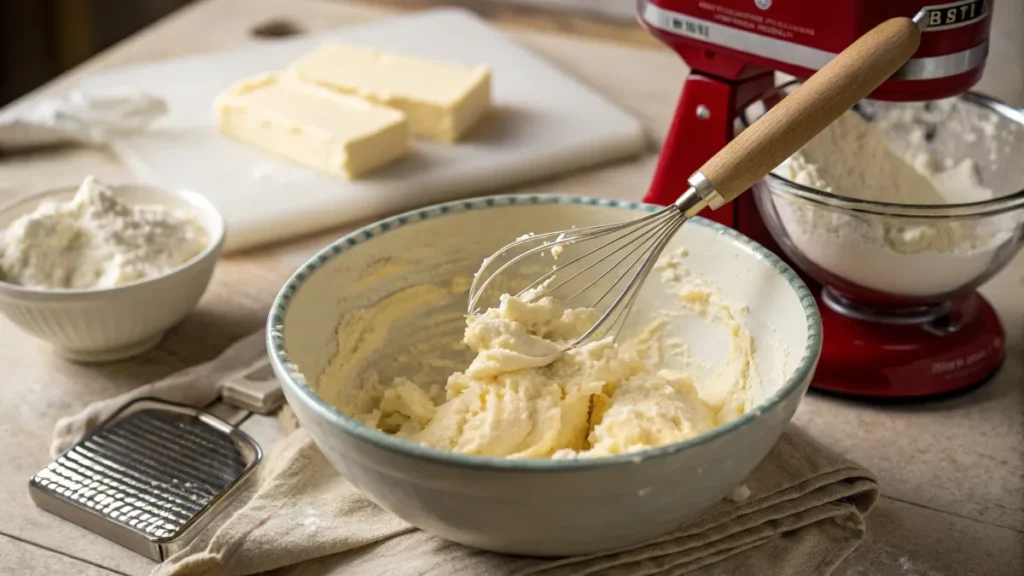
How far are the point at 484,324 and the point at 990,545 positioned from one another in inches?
17.8

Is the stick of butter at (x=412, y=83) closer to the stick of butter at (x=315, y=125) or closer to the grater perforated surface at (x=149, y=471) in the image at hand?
the stick of butter at (x=315, y=125)

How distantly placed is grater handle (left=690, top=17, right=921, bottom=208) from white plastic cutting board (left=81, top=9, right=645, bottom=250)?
0.67m

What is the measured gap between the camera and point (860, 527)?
0.83 metres

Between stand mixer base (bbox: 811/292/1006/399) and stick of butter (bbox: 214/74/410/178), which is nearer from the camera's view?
stand mixer base (bbox: 811/292/1006/399)

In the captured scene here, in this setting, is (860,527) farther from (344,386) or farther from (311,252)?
(311,252)

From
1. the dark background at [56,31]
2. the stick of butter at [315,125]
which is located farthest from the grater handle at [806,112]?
the dark background at [56,31]

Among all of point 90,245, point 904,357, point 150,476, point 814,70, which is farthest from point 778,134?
point 90,245

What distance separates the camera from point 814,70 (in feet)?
3.14

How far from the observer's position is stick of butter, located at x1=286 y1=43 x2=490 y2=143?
1.50m

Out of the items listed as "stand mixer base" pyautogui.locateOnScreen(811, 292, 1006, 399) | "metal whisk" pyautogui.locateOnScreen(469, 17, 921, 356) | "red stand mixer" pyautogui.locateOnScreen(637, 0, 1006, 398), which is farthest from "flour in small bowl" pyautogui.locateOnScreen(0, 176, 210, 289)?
"stand mixer base" pyautogui.locateOnScreen(811, 292, 1006, 399)

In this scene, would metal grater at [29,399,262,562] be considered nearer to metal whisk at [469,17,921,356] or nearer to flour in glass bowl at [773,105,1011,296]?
metal whisk at [469,17,921,356]

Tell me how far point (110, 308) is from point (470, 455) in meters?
0.53

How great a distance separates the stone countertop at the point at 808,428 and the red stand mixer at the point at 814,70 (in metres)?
0.04

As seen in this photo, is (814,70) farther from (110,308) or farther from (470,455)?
(110,308)
